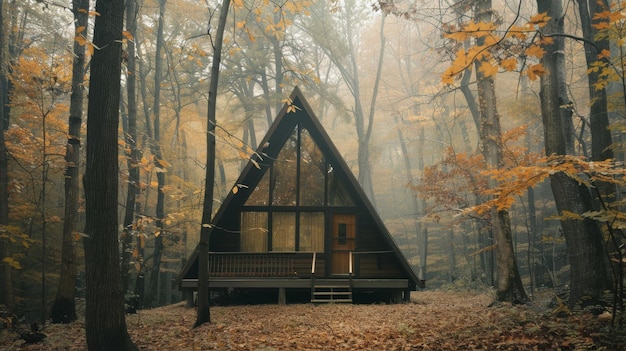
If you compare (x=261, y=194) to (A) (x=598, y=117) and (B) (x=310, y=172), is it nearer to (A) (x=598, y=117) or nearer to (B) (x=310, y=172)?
(B) (x=310, y=172)

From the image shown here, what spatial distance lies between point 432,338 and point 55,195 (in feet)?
65.6

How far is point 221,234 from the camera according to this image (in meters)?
A: 14.5

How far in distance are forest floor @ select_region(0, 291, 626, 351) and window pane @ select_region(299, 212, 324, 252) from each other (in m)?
4.38

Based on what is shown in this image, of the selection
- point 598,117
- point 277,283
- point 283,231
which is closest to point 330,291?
point 277,283

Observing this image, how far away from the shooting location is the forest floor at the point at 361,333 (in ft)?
17.5

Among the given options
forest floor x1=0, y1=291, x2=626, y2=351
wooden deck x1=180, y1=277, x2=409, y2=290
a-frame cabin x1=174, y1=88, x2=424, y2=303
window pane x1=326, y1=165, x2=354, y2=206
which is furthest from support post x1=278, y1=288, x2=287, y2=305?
window pane x1=326, y1=165, x2=354, y2=206

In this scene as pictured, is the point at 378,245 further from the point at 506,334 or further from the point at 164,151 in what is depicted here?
the point at 164,151

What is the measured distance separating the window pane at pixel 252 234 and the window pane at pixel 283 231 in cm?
35

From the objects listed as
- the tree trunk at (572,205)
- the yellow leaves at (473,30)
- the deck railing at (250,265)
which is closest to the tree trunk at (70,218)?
the deck railing at (250,265)

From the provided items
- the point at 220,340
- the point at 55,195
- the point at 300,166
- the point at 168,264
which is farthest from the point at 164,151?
the point at 220,340

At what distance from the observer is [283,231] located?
14555 mm

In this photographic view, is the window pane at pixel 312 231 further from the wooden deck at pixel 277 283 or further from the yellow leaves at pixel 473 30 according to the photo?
the yellow leaves at pixel 473 30

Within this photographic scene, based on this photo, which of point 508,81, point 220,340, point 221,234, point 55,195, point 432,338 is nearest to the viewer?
point 432,338

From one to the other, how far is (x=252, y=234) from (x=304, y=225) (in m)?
1.83
